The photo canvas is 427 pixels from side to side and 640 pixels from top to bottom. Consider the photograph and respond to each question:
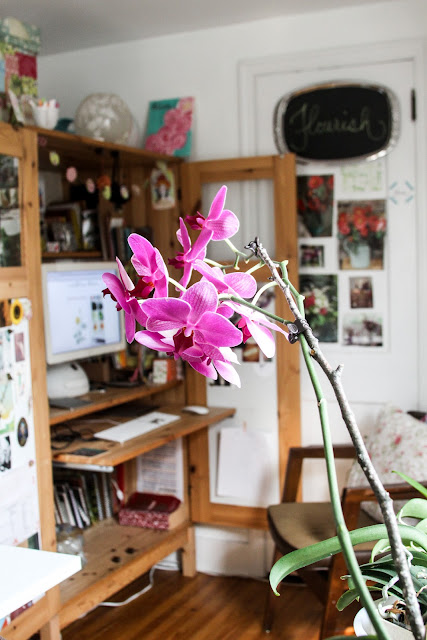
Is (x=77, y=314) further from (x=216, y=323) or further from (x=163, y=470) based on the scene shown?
(x=216, y=323)

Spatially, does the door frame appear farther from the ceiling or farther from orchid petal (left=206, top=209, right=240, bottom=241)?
orchid petal (left=206, top=209, right=240, bottom=241)

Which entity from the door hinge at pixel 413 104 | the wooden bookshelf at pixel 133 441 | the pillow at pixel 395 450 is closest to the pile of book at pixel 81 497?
the wooden bookshelf at pixel 133 441

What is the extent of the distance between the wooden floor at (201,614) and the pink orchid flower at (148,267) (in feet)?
8.08

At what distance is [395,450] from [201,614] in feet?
3.53

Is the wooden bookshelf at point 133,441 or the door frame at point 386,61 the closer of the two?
the wooden bookshelf at point 133,441

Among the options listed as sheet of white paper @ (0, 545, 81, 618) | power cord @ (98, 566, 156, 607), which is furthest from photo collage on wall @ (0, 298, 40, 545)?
power cord @ (98, 566, 156, 607)

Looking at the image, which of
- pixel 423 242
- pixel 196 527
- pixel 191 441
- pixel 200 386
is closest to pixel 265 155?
pixel 423 242

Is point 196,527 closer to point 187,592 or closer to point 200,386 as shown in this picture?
point 187,592

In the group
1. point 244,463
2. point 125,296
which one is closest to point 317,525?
point 244,463

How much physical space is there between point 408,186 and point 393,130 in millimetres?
237

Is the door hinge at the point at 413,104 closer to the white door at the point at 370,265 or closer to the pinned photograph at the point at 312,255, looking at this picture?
the white door at the point at 370,265

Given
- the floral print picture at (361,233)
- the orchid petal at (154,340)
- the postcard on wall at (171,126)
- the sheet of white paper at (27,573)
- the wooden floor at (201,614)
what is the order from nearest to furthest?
the orchid petal at (154,340) → the sheet of white paper at (27,573) → the wooden floor at (201,614) → the floral print picture at (361,233) → the postcard on wall at (171,126)

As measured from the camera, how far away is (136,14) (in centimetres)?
310

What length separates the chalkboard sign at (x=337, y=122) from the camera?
3.06 m
